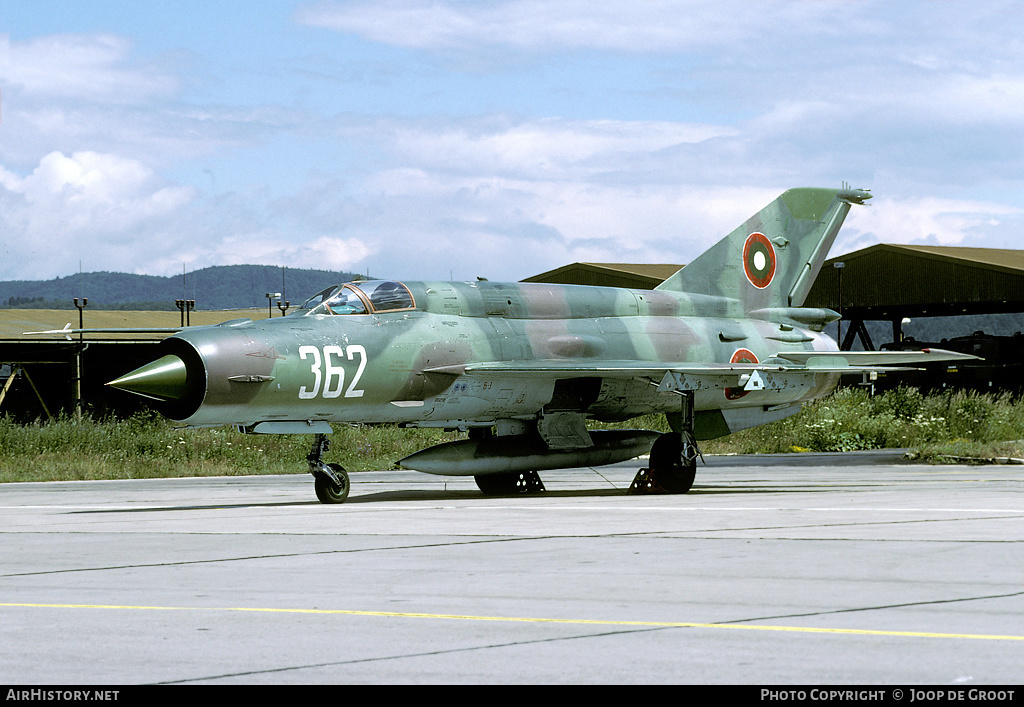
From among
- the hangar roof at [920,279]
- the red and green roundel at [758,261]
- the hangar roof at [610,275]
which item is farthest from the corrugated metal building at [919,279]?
the red and green roundel at [758,261]

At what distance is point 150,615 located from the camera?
7508 millimetres

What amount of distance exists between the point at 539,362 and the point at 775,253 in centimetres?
633

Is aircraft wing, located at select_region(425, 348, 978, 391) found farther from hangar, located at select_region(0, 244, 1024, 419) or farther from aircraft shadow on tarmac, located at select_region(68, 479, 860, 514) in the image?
hangar, located at select_region(0, 244, 1024, 419)

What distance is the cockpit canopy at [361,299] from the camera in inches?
684

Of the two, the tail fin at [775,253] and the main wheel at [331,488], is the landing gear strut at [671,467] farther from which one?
the main wheel at [331,488]

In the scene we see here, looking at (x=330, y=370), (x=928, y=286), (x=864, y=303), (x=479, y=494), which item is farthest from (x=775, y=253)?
(x=864, y=303)

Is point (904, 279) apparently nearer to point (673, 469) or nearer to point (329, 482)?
point (673, 469)

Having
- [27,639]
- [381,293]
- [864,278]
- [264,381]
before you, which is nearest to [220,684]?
[27,639]

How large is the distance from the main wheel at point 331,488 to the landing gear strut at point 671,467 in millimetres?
4747

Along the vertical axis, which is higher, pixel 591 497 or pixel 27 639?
pixel 27 639

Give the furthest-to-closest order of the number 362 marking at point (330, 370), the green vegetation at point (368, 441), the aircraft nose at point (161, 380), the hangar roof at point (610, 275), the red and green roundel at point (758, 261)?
1. the hangar roof at point (610, 275)
2. the green vegetation at point (368, 441)
3. the red and green roundel at point (758, 261)
4. the number 362 marking at point (330, 370)
5. the aircraft nose at point (161, 380)

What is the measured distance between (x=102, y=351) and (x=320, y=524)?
4446 centimetres

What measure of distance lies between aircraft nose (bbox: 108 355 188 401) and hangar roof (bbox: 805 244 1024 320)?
152 feet

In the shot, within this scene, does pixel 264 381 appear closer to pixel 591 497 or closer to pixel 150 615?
pixel 591 497
